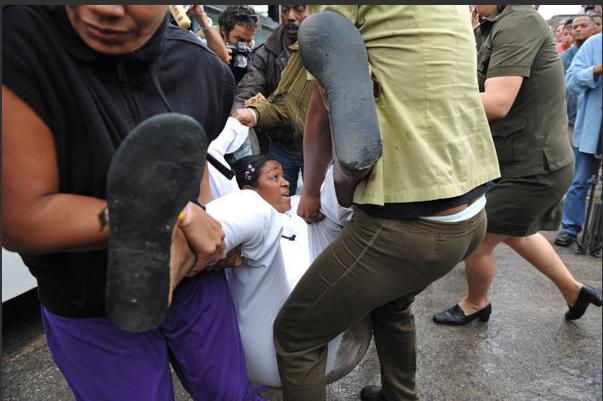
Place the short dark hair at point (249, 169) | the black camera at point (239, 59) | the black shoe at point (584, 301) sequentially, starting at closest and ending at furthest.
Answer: the short dark hair at point (249, 169), the black shoe at point (584, 301), the black camera at point (239, 59)

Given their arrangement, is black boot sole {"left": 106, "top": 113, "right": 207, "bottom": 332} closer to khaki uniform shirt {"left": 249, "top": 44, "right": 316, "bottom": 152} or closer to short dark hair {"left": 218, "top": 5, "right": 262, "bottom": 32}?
khaki uniform shirt {"left": 249, "top": 44, "right": 316, "bottom": 152}

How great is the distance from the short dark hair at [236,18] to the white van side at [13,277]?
75.9 inches

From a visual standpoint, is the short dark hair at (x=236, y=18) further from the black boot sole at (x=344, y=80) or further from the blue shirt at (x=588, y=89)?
the blue shirt at (x=588, y=89)

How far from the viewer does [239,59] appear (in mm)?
3299

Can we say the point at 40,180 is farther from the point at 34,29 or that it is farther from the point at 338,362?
the point at 338,362

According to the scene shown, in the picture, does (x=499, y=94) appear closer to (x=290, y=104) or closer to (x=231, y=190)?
(x=290, y=104)

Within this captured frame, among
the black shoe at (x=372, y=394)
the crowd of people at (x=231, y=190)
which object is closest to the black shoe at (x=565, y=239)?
the crowd of people at (x=231, y=190)

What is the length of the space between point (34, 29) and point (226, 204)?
56cm

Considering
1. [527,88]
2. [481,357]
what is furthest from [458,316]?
[527,88]

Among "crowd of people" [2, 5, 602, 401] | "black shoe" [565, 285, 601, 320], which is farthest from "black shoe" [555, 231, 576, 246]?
"crowd of people" [2, 5, 602, 401]

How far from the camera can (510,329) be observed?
114 inches

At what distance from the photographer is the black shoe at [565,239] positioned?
4340 millimetres

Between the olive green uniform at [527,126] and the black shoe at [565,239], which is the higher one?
the olive green uniform at [527,126]

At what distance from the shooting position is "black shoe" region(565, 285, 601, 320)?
279 centimetres
